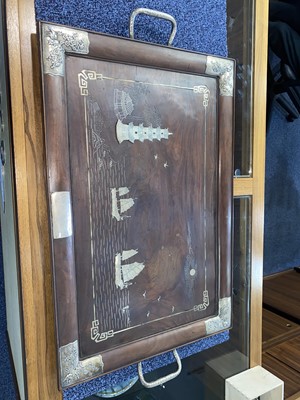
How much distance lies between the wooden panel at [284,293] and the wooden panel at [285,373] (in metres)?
0.42

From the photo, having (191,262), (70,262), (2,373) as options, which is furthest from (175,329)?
(2,373)

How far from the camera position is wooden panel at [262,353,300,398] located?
1248mm

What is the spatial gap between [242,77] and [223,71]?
0.18 meters

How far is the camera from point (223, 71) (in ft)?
2.22

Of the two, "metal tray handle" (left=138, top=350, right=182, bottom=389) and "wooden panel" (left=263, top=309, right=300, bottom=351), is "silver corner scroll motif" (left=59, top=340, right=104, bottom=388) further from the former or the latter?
"wooden panel" (left=263, top=309, right=300, bottom=351)

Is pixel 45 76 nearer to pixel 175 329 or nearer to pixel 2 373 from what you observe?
pixel 175 329

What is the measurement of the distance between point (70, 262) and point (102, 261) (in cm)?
6

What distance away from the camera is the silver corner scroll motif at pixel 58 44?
0.49 meters

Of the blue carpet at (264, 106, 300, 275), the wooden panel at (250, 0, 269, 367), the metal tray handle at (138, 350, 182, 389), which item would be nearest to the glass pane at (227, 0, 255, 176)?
the wooden panel at (250, 0, 269, 367)

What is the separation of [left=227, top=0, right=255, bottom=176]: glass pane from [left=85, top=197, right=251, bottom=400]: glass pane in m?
0.11

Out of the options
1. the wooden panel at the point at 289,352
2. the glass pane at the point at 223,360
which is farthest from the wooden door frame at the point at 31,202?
the wooden panel at the point at 289,352

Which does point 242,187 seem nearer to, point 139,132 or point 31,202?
point 139,132

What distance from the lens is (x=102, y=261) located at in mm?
578

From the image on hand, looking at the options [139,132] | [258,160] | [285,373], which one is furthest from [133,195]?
[285,373]
